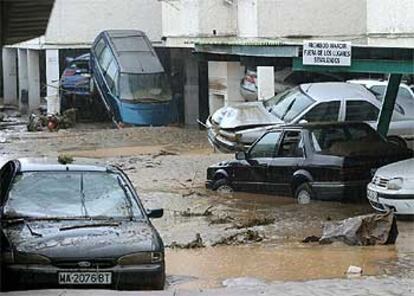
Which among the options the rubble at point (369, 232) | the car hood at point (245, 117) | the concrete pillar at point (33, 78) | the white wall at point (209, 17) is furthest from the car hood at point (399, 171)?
the concrete pillar at point (33, 78)

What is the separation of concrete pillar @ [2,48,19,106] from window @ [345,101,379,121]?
34882 millimetres

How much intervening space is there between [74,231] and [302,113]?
49.5 ft

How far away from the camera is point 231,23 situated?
36969 mm

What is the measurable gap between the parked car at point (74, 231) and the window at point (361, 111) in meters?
14.3

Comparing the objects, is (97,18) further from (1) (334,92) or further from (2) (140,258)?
(2) (140,258)

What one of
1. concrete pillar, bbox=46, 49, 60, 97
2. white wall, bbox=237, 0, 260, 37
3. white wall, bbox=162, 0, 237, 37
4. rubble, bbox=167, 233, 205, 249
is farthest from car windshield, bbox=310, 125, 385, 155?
concrete pillar, bbox=46, 49, 60, 97

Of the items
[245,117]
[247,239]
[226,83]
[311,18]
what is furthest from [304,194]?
[226,83]

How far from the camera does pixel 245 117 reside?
24.9 meters

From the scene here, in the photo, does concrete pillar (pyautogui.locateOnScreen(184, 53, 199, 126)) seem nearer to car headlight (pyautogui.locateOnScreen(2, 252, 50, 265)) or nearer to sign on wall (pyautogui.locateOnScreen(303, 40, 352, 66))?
sign on wall (pyautogui.locateOnScreen(303, 40, 352, 66))

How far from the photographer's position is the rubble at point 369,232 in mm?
13688

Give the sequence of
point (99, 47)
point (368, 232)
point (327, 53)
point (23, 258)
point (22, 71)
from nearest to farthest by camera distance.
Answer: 1. point (23, 258)
2. point (368, 232)
3. point (327, 53)
4. point (99, 47)
5. point (22, 71)

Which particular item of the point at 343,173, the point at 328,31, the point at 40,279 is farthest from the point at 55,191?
the point at 328,31

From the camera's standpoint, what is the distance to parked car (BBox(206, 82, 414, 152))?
79.5ft

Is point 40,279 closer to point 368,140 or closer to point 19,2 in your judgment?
point 19,2
